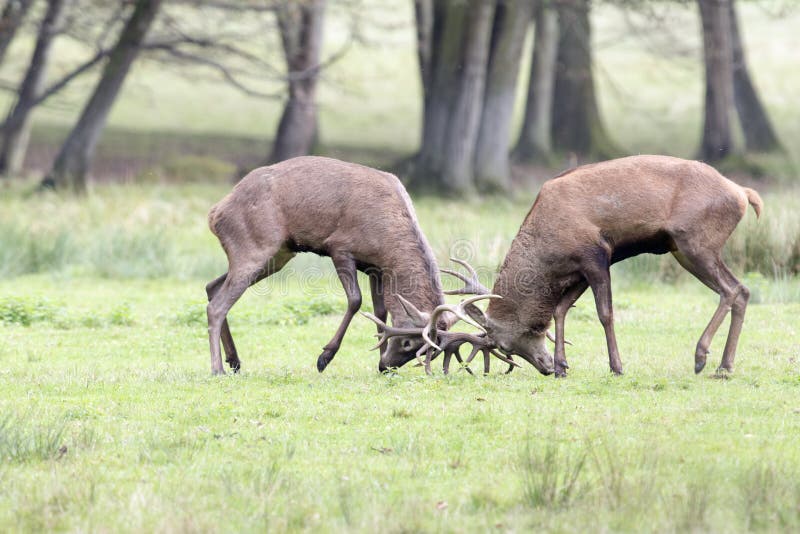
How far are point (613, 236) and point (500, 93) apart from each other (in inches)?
694

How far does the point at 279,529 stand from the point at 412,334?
414 cm

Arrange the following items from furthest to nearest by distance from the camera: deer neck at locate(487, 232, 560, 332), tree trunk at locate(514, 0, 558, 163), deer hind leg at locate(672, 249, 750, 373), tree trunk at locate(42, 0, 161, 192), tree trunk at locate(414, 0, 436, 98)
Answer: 1. tree trunk at locate(514, 0, 558, 163)
2. tree trunk at locate(414, 0, 436, 98)
3. tree trunk at locate(42, 0, 161, 192)
4. deer neck at locate(487, 232, 560, 332)
5. deer hind leg at locate(672, 249, 750, 373)

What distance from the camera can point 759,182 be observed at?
27156 mm

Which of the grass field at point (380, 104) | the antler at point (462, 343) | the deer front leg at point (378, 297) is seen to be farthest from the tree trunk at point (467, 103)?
the antler at point (462, 343)

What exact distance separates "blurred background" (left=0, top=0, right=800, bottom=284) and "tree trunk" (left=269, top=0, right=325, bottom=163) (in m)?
0.05

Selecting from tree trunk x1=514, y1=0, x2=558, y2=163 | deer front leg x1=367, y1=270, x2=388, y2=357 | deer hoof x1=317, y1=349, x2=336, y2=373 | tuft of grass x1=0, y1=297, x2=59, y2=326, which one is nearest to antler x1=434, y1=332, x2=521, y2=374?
deer front leg x1=367, y1=270, x2=388, y2=357

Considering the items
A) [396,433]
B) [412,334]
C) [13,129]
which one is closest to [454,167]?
[13,129]

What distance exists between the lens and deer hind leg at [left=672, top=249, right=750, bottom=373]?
9.39 m

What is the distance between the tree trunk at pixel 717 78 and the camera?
2812 centimetres

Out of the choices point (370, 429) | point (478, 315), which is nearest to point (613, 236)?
point (478, 315)

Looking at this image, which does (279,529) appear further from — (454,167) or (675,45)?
(675,45)

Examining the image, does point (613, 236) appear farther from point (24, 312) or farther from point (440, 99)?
→ point (440, 99)

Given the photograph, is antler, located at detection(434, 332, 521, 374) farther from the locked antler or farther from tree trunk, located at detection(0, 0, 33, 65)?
tree trunk, located at detection(0, 0, 33, 65)

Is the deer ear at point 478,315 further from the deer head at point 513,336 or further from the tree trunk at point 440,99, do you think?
the tree trunk at point 440,99
